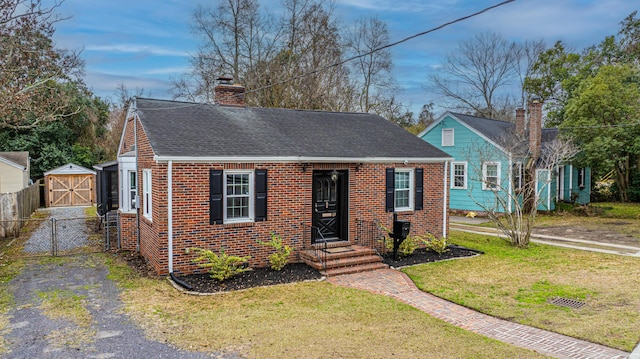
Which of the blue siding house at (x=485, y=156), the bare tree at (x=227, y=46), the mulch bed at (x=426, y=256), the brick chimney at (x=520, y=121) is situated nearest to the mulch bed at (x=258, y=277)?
the mulch bed at (x=426, y=256)

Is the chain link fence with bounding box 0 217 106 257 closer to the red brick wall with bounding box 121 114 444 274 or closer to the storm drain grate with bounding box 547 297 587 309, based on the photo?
the red brick wall with bounding box 121 114 444 274

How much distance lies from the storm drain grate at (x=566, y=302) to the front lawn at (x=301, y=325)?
2618mm

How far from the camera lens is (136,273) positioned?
1046 cm

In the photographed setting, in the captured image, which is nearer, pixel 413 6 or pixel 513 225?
pixel 413 6

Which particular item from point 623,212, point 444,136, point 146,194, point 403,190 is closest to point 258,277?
point 146,194

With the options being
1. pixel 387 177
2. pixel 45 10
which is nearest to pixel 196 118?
pixel 45 10

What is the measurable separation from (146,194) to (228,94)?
14.9ft

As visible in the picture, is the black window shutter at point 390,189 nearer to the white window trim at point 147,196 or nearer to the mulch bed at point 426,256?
the mulch bed at point 426,256

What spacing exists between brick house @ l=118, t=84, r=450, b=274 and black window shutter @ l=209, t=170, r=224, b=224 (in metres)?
0.02

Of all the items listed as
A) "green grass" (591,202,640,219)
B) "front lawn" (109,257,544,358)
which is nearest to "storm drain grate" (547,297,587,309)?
"front lawn" (109,257,544,358)

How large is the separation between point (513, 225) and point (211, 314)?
1074cm

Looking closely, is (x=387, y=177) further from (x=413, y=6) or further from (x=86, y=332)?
(x=86, y=332)

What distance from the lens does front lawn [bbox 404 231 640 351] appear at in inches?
283

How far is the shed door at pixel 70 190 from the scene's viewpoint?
26.8 meters
